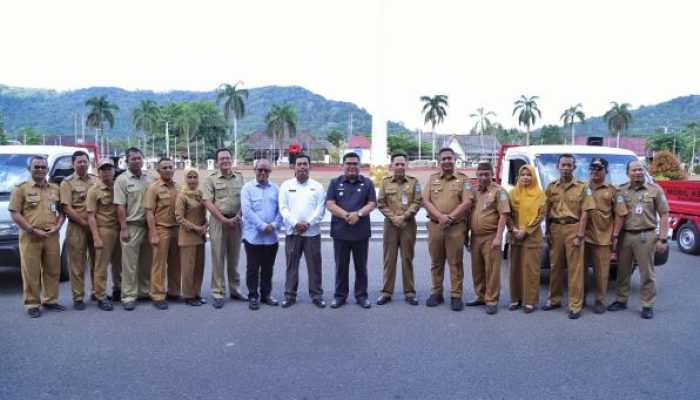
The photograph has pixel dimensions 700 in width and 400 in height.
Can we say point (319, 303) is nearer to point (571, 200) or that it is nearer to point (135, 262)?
point (135, 262)

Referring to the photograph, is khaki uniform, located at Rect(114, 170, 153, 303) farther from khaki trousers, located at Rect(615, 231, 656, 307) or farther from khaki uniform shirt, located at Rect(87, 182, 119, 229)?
khaki trousers, located at Rect(615, 231, 656, 307)

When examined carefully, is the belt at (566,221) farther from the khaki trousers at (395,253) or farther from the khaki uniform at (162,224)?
the khaki uniform at (162,224)

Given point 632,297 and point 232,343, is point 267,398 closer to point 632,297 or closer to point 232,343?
→ point 232,343

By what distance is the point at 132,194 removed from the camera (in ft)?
21.5

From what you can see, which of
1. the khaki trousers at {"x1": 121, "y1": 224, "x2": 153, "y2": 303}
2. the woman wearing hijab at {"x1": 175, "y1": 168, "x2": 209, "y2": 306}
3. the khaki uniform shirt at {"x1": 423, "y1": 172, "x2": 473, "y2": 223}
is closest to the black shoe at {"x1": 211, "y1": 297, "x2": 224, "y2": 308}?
the woman wearing hijab at {"x1": 175, "y1": 168, "x2": 209, "y2": 306}

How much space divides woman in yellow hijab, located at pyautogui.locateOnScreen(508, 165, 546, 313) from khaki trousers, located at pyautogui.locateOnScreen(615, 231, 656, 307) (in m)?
0.92

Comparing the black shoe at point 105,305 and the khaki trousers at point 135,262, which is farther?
the khaki trousers at point 135,262

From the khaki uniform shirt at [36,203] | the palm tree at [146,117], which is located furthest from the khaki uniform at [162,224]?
the palm tree at [146,117]

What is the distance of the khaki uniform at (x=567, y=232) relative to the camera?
6.28 metres

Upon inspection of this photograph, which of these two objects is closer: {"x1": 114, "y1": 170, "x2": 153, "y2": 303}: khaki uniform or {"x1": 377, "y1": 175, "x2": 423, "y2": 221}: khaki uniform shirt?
{"x1": 114, "y1": 170, "x2": 153, "y2": 303}: khaki uniform

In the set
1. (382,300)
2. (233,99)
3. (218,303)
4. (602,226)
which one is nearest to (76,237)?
(218,303)

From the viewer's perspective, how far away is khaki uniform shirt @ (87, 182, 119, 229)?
646 centimetres

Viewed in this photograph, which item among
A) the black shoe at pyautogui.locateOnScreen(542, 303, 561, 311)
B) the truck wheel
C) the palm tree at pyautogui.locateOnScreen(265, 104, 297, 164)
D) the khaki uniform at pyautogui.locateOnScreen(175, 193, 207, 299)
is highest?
the palm tree at pyautogui.locateOnScreen(265, 104, 297, 164)

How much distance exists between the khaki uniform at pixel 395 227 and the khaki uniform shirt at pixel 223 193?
5.34 feet
